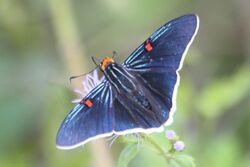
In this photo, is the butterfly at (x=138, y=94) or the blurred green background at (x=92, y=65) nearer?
the butterfly at (x=138, y=94)

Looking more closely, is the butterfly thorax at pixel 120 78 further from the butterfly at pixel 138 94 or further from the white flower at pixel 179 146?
the white flower at pixel 179 146

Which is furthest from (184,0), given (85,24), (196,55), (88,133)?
(88,133)

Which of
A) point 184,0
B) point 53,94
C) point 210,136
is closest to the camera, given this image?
point 210,136

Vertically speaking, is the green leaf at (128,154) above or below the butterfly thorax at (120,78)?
below

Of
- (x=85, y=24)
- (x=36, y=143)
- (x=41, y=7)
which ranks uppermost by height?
(x=41, y=7)

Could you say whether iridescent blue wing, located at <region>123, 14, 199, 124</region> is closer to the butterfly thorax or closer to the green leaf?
the butterfly thorax

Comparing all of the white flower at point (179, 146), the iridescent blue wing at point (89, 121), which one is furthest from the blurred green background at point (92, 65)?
the iridescent blue wing at point (89, 121)

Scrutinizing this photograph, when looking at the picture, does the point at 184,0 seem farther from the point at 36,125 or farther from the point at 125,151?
the point at 125,151
